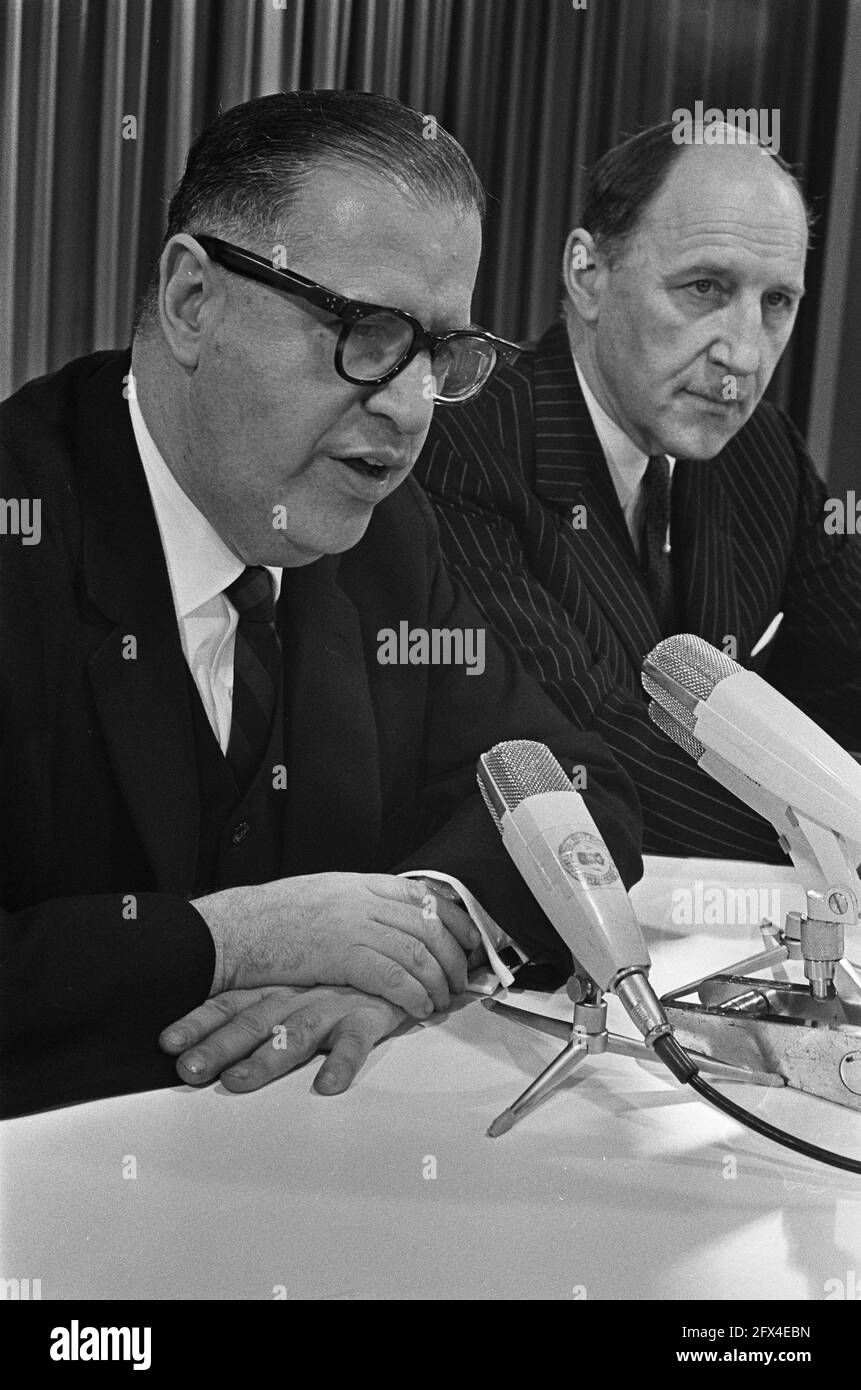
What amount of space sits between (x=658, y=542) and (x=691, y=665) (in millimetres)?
271

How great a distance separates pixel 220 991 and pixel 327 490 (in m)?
0.46

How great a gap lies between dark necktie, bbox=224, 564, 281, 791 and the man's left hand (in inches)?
8.5

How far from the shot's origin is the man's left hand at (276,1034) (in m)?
1.22

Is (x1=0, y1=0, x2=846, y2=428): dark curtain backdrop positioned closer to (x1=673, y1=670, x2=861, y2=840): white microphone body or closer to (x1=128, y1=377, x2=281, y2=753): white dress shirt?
(x1=128, y1=377, x2=281, y2=753): white dress shirt

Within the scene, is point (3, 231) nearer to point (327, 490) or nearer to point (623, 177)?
point (327, 490)

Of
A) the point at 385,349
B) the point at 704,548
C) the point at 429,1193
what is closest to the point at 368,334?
Result: the point at 385,349

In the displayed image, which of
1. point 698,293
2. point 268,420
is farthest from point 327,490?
point 698,293

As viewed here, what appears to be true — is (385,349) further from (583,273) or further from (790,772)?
(790,772)

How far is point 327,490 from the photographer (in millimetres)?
1359

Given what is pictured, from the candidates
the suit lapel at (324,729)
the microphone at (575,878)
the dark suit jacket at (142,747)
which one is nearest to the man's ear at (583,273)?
the dark suit jacket at (142,747)

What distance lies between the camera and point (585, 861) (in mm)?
1228

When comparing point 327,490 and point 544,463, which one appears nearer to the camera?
point 327,490
